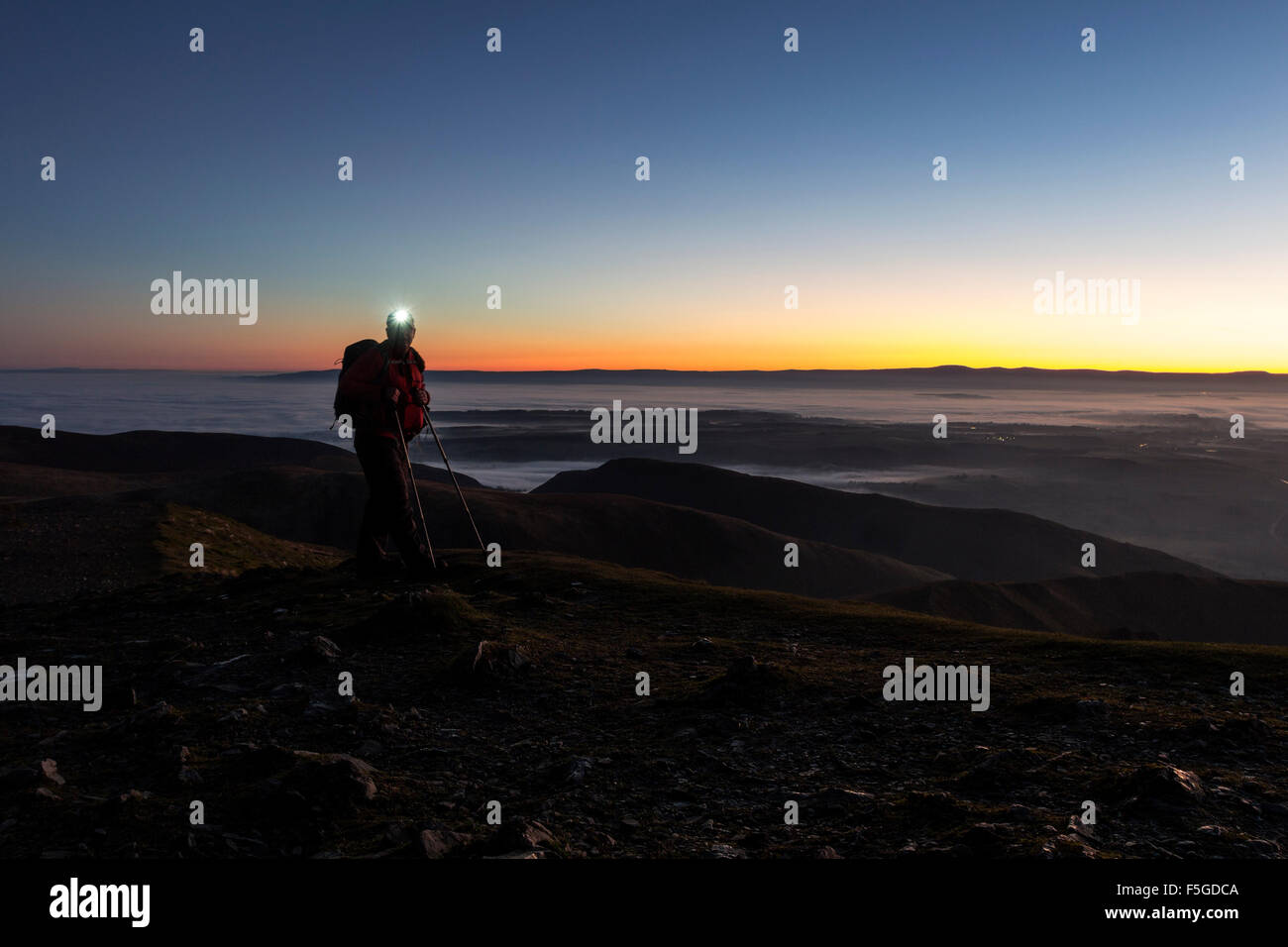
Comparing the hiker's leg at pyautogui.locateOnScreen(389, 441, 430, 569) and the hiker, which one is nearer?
the hiker

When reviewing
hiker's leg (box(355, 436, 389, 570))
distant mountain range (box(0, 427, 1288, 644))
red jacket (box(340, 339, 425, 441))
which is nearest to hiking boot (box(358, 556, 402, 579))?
hiker's leg (box(355, 436, 389, 570))

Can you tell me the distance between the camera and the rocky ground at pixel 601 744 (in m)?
5.14

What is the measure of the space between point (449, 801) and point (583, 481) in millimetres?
147856

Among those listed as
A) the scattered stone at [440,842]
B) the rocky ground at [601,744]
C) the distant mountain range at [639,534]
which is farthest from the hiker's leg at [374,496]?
the scattered stone at [440,842]

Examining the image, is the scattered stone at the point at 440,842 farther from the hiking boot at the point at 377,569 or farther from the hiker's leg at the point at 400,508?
the hiking boot at the point at 377,569

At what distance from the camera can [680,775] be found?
6.40 meters

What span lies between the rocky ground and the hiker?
7.24 feet

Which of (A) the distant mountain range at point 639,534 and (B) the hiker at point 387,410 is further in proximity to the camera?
(A) the distant mountain range at point 639,534

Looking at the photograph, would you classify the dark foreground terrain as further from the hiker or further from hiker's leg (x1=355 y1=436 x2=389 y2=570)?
the hiker

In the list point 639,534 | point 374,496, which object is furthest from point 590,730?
point 639,534

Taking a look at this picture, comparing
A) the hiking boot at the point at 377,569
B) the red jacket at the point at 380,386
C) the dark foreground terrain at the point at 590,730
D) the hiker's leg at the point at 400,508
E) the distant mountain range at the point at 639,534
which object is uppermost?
the red jacket at the point at 380,386

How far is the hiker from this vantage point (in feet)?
43.4

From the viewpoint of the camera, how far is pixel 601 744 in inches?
279
